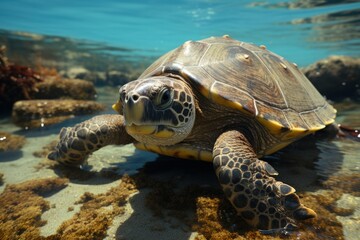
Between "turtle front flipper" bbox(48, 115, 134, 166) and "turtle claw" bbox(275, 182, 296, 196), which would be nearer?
"turtle claw" bbox(275, 182, 296, 196)

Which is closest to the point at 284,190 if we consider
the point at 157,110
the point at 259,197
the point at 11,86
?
the point at 259,197

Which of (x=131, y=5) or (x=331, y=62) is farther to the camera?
(x=131, y=5)

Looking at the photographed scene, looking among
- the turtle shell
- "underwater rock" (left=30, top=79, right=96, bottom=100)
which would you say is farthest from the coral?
the turtle shell

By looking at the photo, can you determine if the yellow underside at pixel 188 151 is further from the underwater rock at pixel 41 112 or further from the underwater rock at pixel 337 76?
the underwater rock at pixel 337 76

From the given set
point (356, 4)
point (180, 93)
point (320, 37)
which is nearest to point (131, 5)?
point (356, 4)

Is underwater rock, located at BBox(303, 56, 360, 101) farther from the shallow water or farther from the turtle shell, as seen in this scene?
the turtle shell

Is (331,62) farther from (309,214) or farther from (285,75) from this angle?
(309,214)

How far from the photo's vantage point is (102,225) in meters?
2.16

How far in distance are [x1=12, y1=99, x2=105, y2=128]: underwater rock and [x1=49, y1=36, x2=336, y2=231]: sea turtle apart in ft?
8.97

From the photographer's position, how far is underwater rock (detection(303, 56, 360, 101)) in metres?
8.63

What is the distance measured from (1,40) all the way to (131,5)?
44.1ft

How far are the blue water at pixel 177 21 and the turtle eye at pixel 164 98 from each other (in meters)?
15.4

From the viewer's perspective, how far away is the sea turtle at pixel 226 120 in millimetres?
2113

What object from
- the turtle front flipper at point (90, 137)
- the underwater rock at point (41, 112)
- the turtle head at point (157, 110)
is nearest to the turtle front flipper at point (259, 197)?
the turtle head at point (157, 110)
